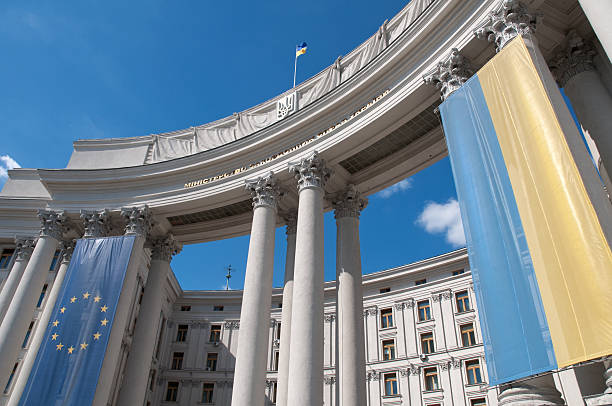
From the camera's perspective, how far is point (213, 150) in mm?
25812

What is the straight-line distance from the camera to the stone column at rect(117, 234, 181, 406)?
2322 cm

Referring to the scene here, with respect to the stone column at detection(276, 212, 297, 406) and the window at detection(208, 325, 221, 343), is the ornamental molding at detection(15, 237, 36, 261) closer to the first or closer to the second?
the stone column at detection(276, 212, 297, 406)

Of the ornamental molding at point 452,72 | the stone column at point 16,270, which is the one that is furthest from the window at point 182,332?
the ornamental molding at point 452,72

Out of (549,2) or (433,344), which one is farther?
(433,344)

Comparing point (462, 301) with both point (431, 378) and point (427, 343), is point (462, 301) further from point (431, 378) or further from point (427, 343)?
point (431, 378)

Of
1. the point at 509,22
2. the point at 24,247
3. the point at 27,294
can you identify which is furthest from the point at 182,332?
the point at 509,22

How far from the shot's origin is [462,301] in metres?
46.8

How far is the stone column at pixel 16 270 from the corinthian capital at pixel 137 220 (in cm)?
872

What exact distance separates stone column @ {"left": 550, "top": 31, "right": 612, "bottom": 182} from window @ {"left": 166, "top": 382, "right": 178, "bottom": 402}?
2056 inches

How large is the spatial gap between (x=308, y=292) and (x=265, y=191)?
6.52 metres

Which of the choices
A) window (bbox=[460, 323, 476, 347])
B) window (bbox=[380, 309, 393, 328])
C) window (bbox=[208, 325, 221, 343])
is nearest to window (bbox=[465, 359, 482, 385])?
window (bbox=[460, 323, 476, 347])

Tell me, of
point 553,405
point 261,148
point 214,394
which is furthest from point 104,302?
point 214,394

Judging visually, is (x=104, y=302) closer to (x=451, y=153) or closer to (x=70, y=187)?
(x=70, y=187)

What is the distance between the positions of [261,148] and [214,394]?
39135mm
